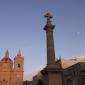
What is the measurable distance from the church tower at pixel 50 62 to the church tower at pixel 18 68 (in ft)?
109

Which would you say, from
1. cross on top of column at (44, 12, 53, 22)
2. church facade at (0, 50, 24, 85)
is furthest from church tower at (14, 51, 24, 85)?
cross on top of column at (44, 12, 53, 22)

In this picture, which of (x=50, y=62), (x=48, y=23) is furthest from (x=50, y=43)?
(x=48, y=23)

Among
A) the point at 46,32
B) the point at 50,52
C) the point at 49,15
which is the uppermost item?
the point at 49,15

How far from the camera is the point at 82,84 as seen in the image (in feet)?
92.7

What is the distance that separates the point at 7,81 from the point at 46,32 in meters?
34.3

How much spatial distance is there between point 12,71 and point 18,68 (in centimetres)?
149

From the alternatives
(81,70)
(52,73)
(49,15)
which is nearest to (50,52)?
(52,73)

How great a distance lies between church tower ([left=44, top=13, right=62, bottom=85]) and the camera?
14.9m

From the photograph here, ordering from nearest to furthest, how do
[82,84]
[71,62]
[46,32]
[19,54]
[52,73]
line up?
[52,73] < [46,32] < [82,84] < [71,62] < [19,54]

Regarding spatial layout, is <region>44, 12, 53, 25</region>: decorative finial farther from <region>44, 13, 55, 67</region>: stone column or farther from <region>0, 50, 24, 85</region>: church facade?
<region>0, 50, 24, 85</region>: church facade

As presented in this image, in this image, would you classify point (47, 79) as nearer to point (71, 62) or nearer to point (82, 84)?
point (82, 84)

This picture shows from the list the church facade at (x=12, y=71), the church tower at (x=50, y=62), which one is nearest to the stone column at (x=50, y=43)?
the church tower at (x=50, y=62)

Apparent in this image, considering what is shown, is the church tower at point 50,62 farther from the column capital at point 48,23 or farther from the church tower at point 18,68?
the church tower at point 18,68

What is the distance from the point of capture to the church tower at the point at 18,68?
48344 millimetres
